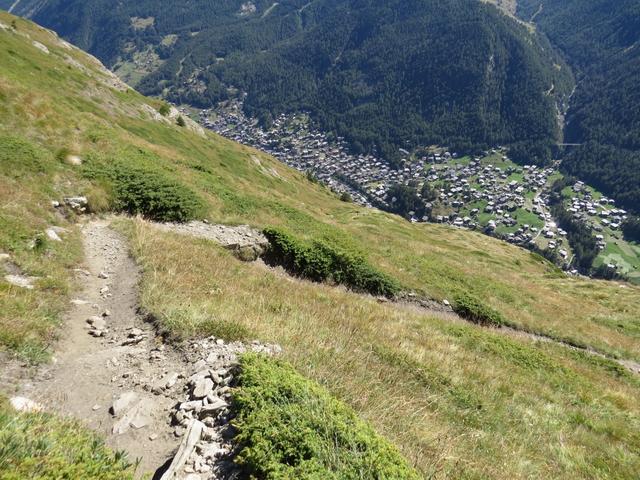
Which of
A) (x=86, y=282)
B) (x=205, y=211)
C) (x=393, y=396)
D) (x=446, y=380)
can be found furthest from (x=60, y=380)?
(x=205, y=211)

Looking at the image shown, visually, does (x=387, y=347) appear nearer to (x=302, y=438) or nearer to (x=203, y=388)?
(x=203, y=388)

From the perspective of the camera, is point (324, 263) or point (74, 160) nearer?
point (74, 160)

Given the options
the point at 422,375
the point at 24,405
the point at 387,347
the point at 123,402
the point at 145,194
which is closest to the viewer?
the point at 24,405

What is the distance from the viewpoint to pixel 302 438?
195 inches

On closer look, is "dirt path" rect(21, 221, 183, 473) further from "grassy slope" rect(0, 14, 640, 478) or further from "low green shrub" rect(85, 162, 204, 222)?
"low green shrub" rect(85, 162, 204, 222)

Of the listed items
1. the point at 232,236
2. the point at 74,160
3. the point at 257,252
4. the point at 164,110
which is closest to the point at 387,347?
the point at 257,252

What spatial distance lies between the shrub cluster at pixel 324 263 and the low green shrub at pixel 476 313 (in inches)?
183

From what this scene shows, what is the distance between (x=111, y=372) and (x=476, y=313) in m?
21.6

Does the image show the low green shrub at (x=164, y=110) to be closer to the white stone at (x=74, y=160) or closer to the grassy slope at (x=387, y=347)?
the grassy slope at (x=387, y=347)

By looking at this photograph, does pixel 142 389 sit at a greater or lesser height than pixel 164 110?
greater

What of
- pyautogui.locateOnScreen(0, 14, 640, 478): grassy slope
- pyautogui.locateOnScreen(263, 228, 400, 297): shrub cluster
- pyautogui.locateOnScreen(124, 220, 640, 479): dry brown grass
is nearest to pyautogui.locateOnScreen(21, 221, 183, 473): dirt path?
pyautogui.locateOnScreen(0, 14, 640, 478): grassy slope

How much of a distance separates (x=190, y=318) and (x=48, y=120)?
2080cm

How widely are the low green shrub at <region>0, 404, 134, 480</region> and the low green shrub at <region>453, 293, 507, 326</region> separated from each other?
22.1 m

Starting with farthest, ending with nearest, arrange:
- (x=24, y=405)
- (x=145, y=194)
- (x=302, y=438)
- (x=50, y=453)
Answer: (x=145, y=194) → (x=24, y=405) → (x=302, y=438) → (x=50, y=453)
